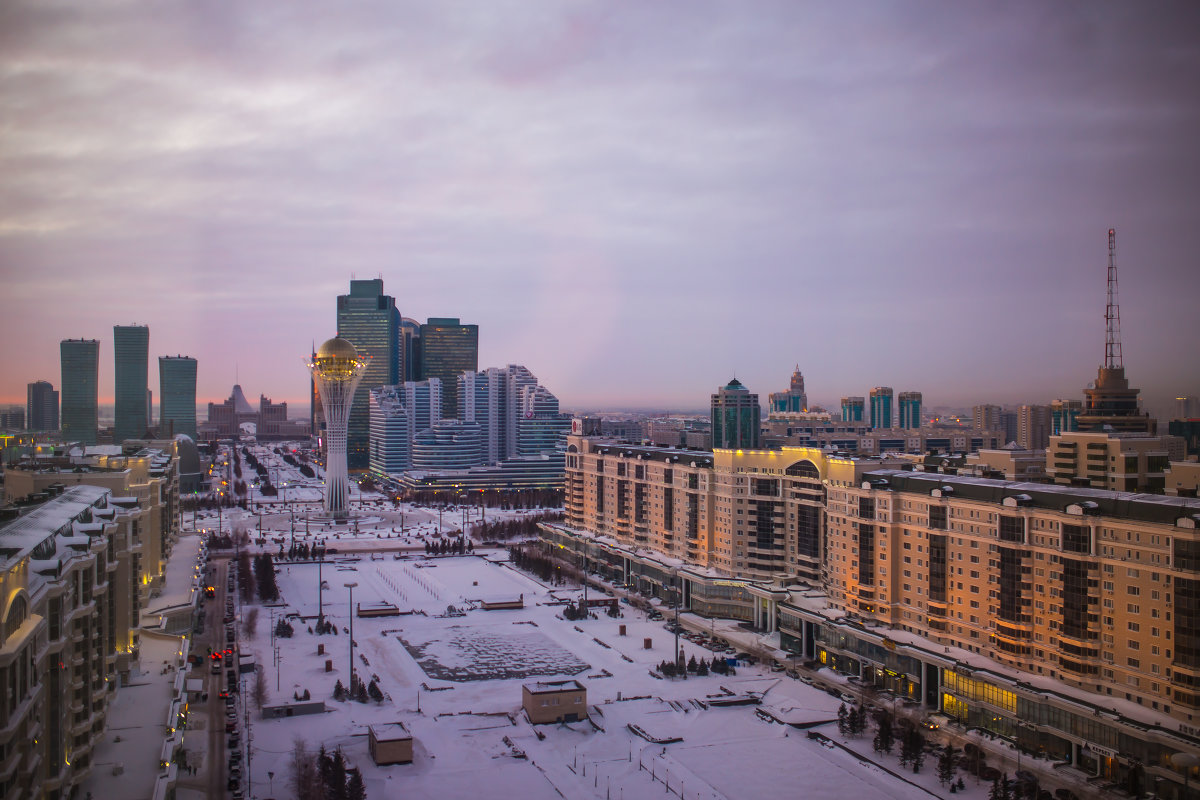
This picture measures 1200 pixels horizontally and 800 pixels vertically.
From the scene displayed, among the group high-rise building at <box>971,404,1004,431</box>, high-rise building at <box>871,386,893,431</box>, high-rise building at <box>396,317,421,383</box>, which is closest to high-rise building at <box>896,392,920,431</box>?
high-rise building at <box>871,386,893,431</box>

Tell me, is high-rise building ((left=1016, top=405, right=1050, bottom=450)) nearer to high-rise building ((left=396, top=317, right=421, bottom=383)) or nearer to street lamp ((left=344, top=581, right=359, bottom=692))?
street lamp ((left=344, top=581, right=359, bottom=692))

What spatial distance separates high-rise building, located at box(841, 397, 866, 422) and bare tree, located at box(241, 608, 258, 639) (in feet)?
439

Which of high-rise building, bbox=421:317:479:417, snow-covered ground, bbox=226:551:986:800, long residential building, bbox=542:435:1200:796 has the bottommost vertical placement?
snow-covered ground, bbox=226:551:986:800

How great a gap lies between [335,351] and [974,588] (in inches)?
2391

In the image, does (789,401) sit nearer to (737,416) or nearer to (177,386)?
(737,416)

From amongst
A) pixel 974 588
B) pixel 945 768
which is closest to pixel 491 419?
pixel 974 588

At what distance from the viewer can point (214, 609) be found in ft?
151

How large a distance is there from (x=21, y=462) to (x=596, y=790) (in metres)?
32.4

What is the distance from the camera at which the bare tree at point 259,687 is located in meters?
31.3

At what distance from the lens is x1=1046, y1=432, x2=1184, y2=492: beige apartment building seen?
41156mm

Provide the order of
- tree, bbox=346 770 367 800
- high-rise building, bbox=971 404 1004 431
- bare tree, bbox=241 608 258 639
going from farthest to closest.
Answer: high-rise building, bbox=971 404 1004 431 < bare tree, bbox=241 608 258 639 < tree, bbox=346 770 367 800

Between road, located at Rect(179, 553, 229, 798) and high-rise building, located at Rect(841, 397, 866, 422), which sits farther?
high-rise building, located at Rect(841, 397, 866, 422)

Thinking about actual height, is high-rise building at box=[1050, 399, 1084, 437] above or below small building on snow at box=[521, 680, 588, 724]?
above

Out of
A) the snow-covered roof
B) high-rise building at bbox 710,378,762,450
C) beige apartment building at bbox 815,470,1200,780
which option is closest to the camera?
the snow-covered roof
